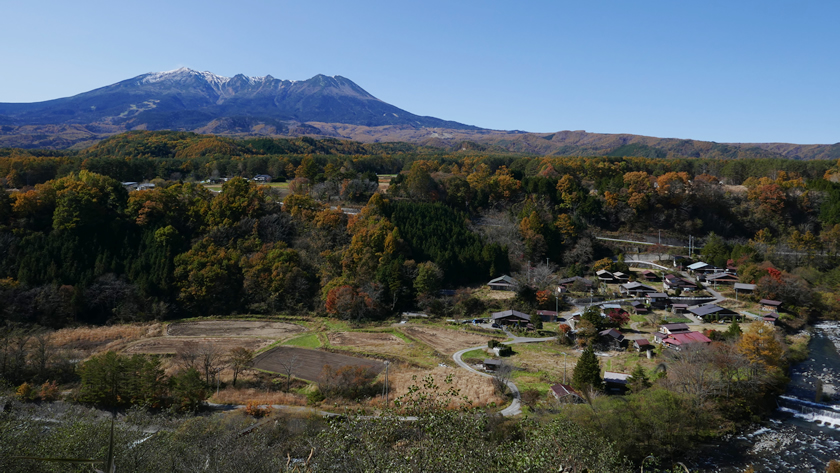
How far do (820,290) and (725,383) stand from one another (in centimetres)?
2328

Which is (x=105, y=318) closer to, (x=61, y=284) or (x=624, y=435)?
(x=61, y=284)

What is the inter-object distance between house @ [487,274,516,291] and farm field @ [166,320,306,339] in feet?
53.1

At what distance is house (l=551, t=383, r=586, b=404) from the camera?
1977cm

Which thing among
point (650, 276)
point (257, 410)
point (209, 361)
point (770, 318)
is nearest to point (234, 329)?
point (209, 361)

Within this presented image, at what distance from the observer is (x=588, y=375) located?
2056cm

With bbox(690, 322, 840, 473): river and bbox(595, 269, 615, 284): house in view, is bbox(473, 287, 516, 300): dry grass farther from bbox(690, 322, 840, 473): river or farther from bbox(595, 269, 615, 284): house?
bbox(690, 322, 840, 473): river

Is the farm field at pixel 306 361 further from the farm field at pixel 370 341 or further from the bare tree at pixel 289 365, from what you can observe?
the farm field at pixel 370 341

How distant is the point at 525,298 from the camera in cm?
3453

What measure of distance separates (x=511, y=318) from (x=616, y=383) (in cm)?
1142

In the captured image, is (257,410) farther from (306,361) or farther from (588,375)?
(588,375)

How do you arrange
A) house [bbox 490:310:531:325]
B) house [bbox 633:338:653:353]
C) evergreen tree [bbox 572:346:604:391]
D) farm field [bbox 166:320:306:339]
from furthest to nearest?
house [bbox 490:310:531:325]
farm field [bbox 166:320:306:339]
house [bbox 633:338:653:353]
evergreen tree [bbox 572:346:604:391]

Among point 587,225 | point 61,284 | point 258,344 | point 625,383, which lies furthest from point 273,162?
point 625,383

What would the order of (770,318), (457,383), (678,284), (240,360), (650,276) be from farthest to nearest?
(650,276) < (678,284) < (770,318) < (240,360) < (457,383)

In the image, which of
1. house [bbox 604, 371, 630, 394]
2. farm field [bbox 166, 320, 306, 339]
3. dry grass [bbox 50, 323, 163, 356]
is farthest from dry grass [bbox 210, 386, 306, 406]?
house [bbox 604, 371, 630, 394]
